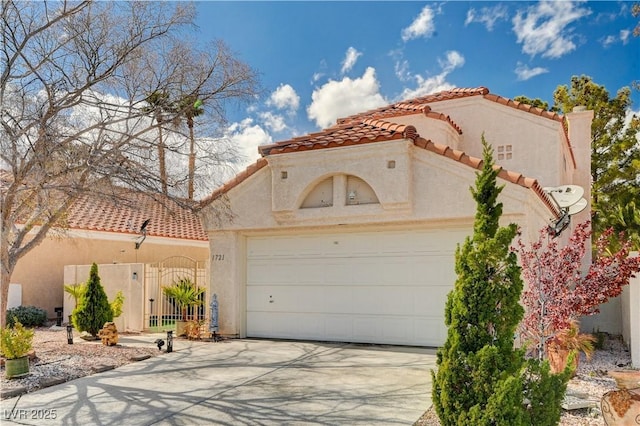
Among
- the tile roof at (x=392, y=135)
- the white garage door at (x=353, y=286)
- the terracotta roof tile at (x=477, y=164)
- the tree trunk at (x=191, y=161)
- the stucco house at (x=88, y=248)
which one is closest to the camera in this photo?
the terracotta roof tile at (x=477, y=164)

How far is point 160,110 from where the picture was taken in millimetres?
11477

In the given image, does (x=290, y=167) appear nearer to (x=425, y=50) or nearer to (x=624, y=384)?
(x=425, y=50)

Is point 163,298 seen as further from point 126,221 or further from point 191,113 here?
point 191,113

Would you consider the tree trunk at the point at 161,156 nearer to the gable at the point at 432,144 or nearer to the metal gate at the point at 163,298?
the gable at the point at 432,144

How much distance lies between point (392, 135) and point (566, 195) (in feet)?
13.5

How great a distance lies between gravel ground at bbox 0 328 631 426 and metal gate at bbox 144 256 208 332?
2440 mm

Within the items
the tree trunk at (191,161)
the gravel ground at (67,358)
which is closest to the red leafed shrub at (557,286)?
the tree trunk at (191,161)

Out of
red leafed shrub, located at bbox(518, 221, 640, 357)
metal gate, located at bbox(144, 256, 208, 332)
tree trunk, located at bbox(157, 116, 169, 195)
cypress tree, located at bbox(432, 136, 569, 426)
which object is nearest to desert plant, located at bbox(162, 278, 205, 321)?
metal gate, located at bbox(144, 256, 208, 332)

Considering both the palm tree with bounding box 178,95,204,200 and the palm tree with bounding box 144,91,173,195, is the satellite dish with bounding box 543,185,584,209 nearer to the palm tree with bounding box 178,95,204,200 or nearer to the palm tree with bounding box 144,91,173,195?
the palm tree with bounding box 178,95,204,200

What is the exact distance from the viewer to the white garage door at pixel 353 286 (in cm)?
1180

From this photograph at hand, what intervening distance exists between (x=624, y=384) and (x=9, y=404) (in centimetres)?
877

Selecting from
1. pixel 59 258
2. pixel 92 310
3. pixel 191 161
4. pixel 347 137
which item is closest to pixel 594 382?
pixel 347 137

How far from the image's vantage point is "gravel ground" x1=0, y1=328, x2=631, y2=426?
7050 mm

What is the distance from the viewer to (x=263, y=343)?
42.2ft
